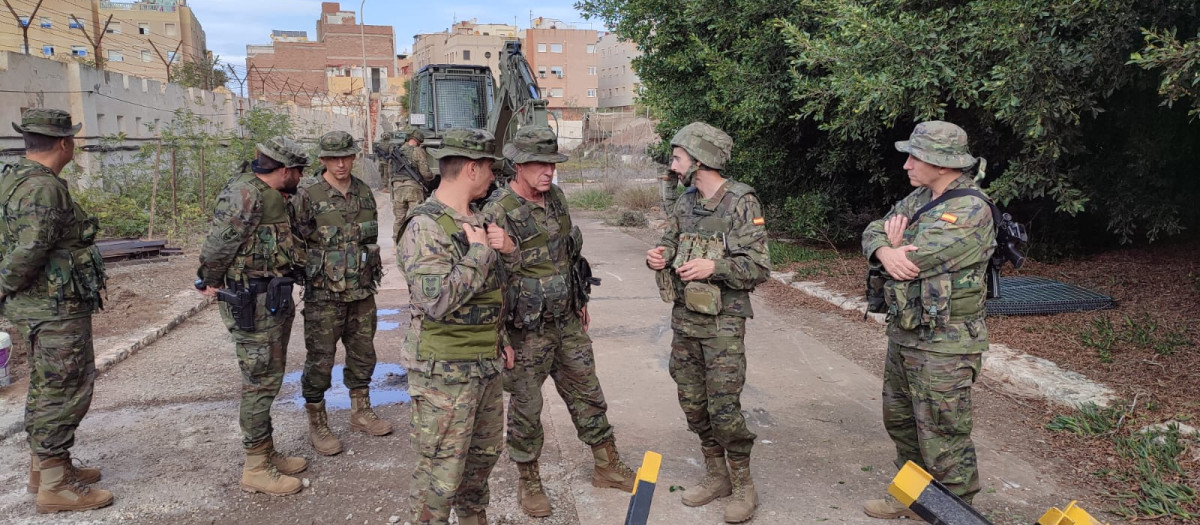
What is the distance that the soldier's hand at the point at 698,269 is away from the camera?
3.32 metres

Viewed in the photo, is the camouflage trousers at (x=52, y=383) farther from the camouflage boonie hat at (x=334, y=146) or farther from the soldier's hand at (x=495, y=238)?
the soldier's hand at (x=495, y=238)

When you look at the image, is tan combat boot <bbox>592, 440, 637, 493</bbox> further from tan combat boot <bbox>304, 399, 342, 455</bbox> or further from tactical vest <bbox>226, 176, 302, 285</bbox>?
tactical vest <bbox>226, 176, 302, 285</bbox>

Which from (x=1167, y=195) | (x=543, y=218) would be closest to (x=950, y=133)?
(x=543, y=218)

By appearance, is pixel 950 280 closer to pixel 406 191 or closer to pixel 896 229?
pixel 896 229

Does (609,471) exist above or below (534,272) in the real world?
below

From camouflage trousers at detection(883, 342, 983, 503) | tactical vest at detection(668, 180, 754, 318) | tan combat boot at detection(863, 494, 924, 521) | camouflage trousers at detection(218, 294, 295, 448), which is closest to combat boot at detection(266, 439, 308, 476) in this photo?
camouflage trousers at detection(218, 294, 295, 448)

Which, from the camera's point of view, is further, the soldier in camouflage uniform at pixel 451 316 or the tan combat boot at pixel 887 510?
the tan combat boot at pixel 887 510

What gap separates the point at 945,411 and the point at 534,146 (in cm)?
219

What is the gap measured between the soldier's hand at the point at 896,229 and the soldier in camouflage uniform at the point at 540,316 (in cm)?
151

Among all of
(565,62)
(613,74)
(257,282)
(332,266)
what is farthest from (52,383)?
(565,62)

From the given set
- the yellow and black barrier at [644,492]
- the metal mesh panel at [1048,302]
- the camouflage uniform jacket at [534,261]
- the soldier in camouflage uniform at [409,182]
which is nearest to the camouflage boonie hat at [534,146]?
the camouflage uniform jacket at [534,261]

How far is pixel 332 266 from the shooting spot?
4184 mm

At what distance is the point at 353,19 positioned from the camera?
69.2 metres

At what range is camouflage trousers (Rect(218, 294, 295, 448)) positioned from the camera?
374 cm
